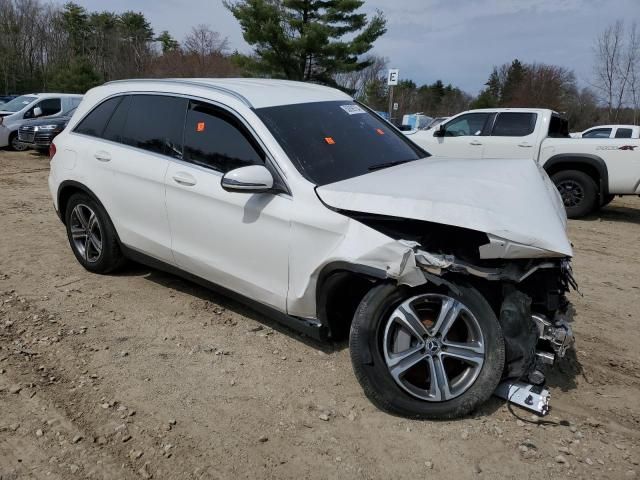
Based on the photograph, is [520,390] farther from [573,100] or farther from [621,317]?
[573,100]

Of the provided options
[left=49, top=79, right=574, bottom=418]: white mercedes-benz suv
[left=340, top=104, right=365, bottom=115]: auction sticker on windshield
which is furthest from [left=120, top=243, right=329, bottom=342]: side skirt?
[left=340, top=104, right=365, bottom=115]: auction sticker on windshield

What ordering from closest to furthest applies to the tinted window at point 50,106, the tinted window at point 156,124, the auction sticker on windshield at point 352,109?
the tinted window at point 156,124
the auction sticker on windshield at point 352,109
the tinted window at point 50,106

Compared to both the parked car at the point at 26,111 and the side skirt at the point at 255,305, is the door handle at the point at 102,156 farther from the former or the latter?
the parked car at the point at 26,111

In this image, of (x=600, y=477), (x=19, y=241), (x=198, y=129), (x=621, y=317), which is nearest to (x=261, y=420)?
(x=600, y=477)

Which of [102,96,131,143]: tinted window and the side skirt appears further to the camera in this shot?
[102,96,131,143]: tinted window

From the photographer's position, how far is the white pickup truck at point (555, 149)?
834 cm

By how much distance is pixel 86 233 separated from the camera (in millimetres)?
4852

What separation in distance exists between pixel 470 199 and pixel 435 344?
81 cm

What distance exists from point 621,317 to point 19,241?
20.6ft

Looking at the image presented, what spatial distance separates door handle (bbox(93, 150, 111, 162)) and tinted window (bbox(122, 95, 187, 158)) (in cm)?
19

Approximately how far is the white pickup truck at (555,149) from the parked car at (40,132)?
10.0 metres

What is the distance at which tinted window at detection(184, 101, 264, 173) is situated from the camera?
347 centimetres

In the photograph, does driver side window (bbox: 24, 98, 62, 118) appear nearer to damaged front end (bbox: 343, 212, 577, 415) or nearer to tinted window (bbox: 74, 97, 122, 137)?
tinted window (bbox: 74, 97, 122, 137)

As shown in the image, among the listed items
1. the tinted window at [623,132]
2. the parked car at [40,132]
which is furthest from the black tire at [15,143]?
the tinted window at [623,132]
